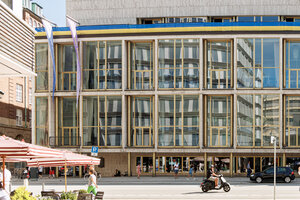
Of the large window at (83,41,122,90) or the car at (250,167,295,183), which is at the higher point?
the large window at (83,41,122,90)

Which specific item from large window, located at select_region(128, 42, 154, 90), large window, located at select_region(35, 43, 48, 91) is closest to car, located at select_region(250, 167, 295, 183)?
large window, located at select_region(128, 42, 154, 90)

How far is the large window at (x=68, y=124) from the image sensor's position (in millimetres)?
46031

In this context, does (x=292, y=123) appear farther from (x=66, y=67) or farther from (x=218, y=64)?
(x=66, y=67)

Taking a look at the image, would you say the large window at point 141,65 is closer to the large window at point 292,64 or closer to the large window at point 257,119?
the large window at point 257,119

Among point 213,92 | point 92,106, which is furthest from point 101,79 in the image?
point 213,92

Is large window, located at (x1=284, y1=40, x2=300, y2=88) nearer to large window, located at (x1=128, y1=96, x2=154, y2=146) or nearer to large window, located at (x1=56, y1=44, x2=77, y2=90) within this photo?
large window, located at (x1=128, y1=96, x2=154, y2=146)

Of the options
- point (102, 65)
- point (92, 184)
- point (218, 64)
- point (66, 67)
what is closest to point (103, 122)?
point (102, 65)

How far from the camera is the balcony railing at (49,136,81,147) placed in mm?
45844

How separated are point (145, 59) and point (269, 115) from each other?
1301 cm

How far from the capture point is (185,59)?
149ft

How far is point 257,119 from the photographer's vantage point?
1750 inches

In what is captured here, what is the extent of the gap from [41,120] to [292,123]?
79.5 ft

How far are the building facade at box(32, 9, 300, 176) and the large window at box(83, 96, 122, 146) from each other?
0.10m

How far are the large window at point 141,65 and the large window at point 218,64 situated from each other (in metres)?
5.46
